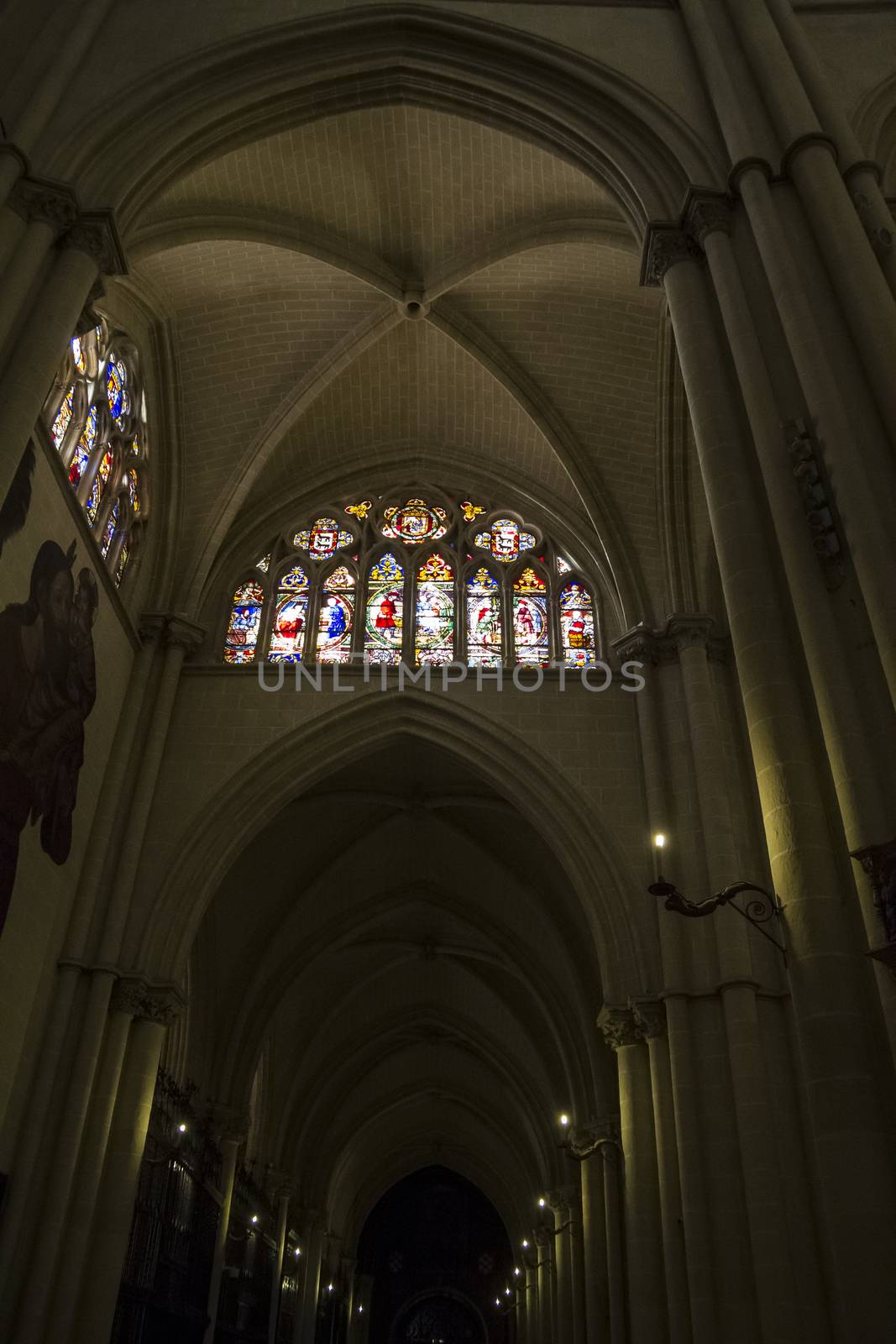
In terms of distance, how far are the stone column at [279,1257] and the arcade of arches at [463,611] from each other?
150 millimetres

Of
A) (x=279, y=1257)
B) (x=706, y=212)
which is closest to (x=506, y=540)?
(x=706, y=212)

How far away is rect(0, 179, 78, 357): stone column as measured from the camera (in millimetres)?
7898

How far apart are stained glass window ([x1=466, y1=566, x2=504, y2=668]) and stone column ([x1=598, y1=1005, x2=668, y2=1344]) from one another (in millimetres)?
4825

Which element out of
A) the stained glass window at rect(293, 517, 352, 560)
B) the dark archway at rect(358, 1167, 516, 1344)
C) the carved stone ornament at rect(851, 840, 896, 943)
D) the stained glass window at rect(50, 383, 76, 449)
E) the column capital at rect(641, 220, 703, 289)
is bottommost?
the carved stone ornament at rect(851, 840, 896, 943)

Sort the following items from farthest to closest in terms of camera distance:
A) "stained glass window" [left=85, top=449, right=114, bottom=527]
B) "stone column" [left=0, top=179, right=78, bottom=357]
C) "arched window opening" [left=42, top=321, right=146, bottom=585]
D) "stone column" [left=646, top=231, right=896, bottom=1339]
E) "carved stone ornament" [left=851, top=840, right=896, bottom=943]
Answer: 1. "stained glass window" [left=85, top=449, right=114, bottom=527]
2. "arched window opening" [left=42, top=321, right=146, bottom=585]
3. "stone column" [left=0, top=179, right=78, bottom=357]
4. "carved stone ornament" [left=851, top=840, right=896, bottom=943]
5. "stone column" [left=646, top=231, right=896, bottom=1339]

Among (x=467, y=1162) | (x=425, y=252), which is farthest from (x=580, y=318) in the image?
(x=467, y=1162)

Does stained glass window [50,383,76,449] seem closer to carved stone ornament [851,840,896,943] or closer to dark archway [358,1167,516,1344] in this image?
carved stone ornament [851,840,896,943]

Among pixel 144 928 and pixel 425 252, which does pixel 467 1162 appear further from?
pixel 425 252

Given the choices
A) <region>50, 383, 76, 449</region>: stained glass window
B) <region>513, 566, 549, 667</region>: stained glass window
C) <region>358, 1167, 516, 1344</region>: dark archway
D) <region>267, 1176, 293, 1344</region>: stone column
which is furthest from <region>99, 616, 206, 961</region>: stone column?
<region>358, 1167, 516, 1344</region>: dark archway

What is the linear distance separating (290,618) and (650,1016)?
281 inches

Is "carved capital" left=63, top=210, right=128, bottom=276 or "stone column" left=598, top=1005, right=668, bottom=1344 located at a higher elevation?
"carved capital" left=63, top=210, right=128, bottom=276

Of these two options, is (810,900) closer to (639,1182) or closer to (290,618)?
(639,1182)

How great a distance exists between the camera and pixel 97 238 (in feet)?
27.8

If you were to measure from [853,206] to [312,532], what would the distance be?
9.72 meters
